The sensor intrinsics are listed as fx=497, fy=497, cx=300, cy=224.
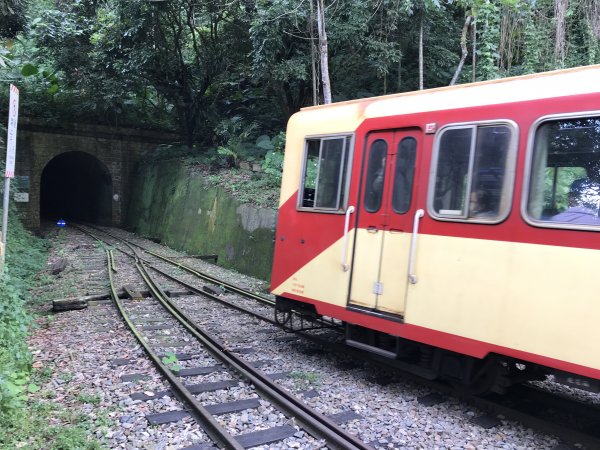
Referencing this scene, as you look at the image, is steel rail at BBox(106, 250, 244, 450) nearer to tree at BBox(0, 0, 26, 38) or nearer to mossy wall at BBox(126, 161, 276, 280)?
mossy wall at BBox(126, 161, 276, 280)

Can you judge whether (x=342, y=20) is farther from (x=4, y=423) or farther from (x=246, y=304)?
(x=4, y=423)

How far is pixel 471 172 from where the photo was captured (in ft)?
15.2

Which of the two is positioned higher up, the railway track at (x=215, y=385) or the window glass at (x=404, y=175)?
the window glass at (x=404, y=175)

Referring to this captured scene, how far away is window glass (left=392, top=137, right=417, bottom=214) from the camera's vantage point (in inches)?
202

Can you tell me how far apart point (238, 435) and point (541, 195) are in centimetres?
329

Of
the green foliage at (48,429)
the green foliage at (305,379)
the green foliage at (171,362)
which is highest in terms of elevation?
the green foliage at (305,379)

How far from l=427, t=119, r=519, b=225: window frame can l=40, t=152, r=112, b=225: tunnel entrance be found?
2490 cm

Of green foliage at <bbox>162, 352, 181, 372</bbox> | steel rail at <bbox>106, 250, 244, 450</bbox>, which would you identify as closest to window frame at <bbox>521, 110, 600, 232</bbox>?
steel rail at <bbox>106, 250, 244, 450</bbox>

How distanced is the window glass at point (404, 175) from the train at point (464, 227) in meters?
0.01

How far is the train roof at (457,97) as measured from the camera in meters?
3.99

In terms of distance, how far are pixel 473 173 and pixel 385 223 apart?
1.07 meters

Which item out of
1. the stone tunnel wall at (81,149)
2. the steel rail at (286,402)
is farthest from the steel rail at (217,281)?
the stone tunnel wall at (81,149)

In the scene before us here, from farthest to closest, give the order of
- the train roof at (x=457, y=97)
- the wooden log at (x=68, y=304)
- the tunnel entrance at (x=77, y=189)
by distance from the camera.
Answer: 1. the tunnel entrance at (x=77, y=189)
2. the wooden log at (x=68, y=304)
3. the train roof at (x=457, y=97)

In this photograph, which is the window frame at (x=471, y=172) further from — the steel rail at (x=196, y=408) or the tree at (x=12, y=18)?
the tree at (x=12, y=18)
